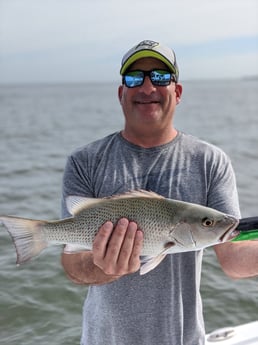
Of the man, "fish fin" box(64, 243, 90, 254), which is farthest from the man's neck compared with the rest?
"fish fin" box(64, 243, 90, 254)

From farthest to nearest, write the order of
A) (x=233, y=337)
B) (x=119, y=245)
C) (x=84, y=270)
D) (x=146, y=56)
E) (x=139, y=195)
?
1. (x=233, y=337)
2. (x=146, y=56)
3. (x=84, y=270)
4. (x=139, y=195)
5. (x=119, y=245)

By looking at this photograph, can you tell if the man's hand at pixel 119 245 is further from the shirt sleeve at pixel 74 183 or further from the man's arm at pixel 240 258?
the man's arm at pixel 240 258

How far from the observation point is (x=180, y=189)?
2.58m

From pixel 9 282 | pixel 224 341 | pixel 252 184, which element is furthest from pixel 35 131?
pixel 224 341

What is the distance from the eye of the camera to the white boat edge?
3.93m

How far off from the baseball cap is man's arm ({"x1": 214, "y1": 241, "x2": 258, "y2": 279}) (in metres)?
1.00

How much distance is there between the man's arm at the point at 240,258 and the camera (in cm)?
246

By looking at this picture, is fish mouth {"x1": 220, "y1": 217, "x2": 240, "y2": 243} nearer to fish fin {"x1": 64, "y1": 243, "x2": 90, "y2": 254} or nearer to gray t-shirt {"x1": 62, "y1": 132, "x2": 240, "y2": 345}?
gray t-shirt {"x1": 62, "y1": 132, "x2": 240, "y2": 345}

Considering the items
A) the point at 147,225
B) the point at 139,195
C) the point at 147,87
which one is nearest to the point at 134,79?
the point at 147,87

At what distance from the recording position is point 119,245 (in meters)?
2.18

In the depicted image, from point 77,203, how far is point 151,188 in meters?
0.44

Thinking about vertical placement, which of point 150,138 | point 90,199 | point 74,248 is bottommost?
point 74,248

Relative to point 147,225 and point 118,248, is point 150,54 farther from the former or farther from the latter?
point 118,248

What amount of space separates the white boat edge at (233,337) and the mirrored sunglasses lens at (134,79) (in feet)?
7.48
